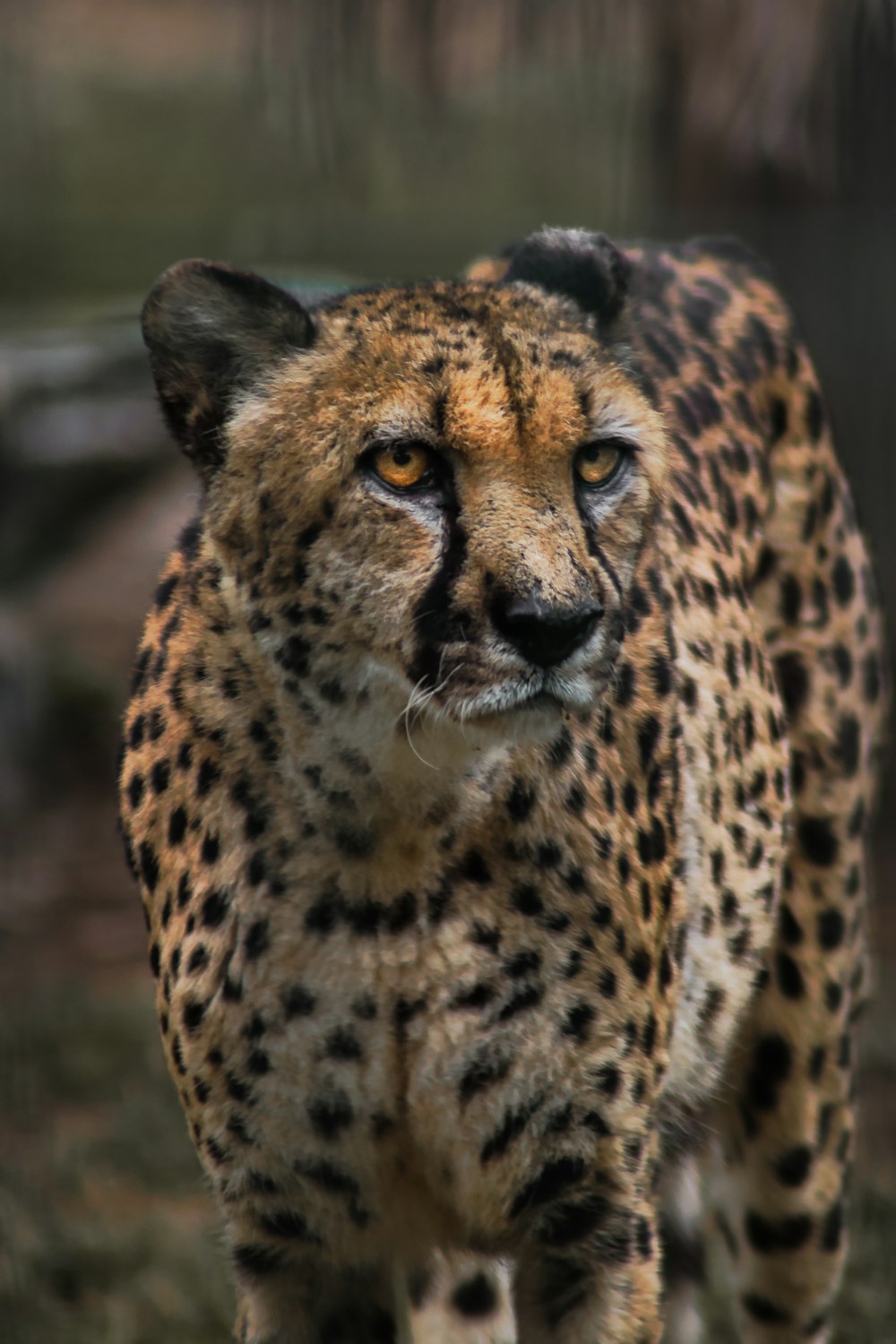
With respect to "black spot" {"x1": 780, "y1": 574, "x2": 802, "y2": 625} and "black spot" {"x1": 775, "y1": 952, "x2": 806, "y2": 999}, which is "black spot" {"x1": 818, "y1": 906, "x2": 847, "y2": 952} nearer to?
"black spot" {"x1": 775, "y1": 952, "x2": 806, "y2": 999}

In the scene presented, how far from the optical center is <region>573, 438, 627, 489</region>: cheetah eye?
2361 mm

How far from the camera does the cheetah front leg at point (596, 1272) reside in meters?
2.68

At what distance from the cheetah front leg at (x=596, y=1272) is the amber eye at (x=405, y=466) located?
1072 mm

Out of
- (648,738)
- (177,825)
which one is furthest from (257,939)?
(648,738)

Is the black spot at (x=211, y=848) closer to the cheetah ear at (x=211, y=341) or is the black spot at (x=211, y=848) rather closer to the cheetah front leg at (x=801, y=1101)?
the cheetah ear at (x=211, y=341)

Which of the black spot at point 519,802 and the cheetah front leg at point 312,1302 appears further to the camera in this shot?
the cheetah front leg at point 312,1302

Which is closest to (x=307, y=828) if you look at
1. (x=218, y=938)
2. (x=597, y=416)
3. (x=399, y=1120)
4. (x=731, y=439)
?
(x=218, y=938)

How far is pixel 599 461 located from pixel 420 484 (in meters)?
0.26

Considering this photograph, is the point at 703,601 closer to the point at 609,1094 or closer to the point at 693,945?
the point at 693,945

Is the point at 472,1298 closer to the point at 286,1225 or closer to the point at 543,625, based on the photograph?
the point at 286,1225

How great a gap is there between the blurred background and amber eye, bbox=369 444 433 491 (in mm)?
1951

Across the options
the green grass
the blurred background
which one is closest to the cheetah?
the blurred background

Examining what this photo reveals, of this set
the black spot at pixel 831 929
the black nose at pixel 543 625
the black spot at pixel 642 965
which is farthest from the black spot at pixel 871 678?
the black nose at pixel 543 625

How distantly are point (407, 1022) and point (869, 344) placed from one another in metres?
4.70
